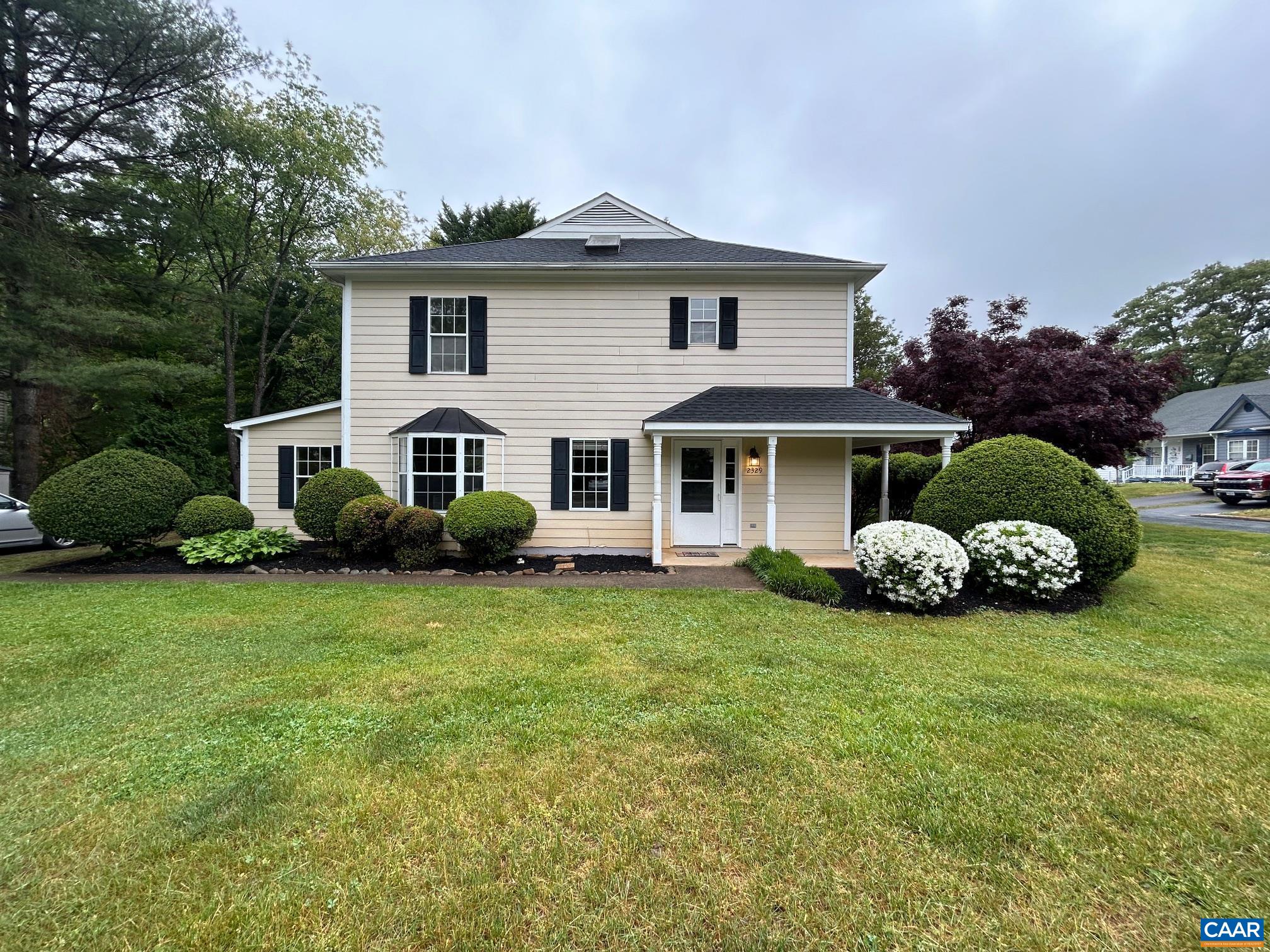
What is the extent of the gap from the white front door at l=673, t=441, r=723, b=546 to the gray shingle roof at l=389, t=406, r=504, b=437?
3.62 metres

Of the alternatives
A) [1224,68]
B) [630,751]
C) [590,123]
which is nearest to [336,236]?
[590,123]

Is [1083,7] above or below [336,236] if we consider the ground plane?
above

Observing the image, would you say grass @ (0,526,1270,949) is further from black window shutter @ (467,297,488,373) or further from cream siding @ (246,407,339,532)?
black window shutter @ (467,297,488,373)

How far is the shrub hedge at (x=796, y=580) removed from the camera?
6219 millimetres

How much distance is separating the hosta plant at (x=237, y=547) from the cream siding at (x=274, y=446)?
1.29m

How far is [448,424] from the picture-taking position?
881 centimetres

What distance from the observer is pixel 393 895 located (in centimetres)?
185

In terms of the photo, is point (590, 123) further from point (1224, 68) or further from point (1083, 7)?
point (1224, 68)

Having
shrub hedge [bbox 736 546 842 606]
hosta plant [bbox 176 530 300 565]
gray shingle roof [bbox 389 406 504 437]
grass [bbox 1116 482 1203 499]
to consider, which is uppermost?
gray shingle roof [bbox 389 406 504 437]

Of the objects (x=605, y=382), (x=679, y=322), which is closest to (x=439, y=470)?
(x=605, y=382)

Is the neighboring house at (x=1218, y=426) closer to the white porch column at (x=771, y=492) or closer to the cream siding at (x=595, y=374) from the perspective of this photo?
the cream siding at (x=595, y=374)

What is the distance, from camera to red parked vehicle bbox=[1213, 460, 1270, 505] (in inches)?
611

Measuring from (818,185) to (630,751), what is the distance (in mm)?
23132

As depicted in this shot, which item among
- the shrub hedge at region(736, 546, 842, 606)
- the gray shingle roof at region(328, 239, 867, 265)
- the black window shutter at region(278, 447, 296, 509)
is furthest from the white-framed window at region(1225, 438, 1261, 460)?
the black window shutter at region(278, 447, 296, 509)
